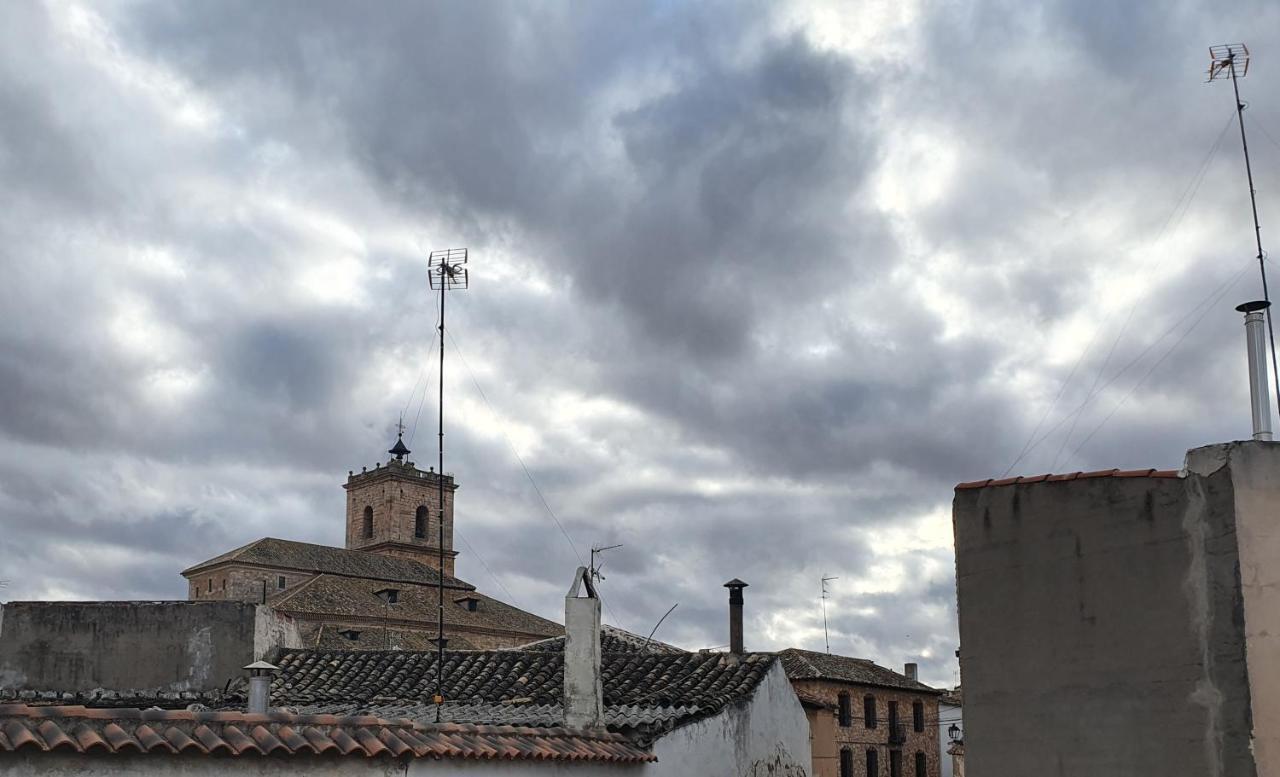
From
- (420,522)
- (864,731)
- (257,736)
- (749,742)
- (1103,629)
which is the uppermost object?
(420,522)

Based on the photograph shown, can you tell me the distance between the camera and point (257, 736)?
33.7 feet

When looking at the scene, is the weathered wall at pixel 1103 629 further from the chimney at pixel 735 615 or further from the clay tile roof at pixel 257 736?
the chimney at pixel 735 615

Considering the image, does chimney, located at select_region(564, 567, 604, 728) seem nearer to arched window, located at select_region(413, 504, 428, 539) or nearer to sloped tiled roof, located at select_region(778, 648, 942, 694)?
sloped tiled roof, located at select_region(778, 648, 942, 694)

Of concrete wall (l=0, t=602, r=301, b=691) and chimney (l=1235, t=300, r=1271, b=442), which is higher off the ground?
chimney (l=1235, t=300, r=1271, b=442)

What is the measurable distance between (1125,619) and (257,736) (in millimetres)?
6966

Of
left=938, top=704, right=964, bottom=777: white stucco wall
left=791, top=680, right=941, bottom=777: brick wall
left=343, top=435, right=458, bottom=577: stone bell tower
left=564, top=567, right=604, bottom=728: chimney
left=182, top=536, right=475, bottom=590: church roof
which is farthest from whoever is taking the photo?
left=343, top=435, right=458, bottom=577: stone bell tower

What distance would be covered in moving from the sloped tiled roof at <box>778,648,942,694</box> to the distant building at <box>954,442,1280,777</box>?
26797mm

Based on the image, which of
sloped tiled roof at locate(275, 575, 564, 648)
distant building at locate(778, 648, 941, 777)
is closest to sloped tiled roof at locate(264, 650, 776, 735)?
distant building at locate(778, 648, 941, 777)

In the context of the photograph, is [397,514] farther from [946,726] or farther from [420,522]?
[946,726]

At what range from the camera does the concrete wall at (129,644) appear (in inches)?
850

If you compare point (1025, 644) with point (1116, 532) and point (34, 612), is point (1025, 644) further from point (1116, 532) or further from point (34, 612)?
point (34, 612)

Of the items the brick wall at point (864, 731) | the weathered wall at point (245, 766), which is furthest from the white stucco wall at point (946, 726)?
the weathered wall at point (245, 766)

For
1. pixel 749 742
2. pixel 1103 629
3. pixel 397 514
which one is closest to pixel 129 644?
pixel 749 742

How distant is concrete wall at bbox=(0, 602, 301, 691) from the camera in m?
21.6
